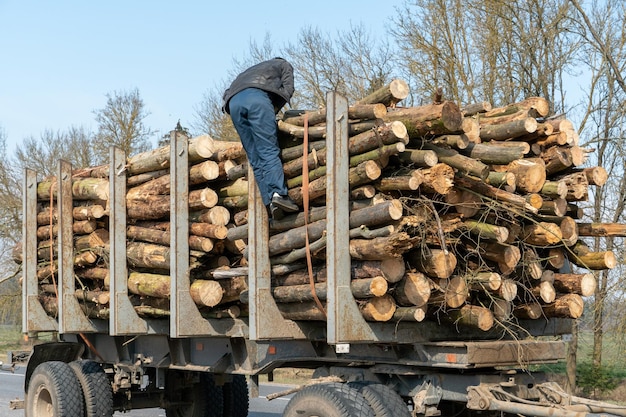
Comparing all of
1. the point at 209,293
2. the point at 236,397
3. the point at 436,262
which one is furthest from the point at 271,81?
the point at 236,397

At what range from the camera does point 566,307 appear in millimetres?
6770

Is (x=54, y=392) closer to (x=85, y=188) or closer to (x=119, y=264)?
(x=119, y=264)

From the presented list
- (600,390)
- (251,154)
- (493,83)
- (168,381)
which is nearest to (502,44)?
(493,83)

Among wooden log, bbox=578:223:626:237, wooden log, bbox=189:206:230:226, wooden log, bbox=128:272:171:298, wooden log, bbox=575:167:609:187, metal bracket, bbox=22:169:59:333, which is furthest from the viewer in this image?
metal bracket, bbox=22:169:59:333

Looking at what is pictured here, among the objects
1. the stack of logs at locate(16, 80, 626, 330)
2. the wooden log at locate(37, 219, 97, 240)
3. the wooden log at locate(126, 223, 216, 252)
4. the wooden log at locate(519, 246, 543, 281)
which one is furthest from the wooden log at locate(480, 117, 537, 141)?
the wooden log at locate(37, 219, 97, 240)

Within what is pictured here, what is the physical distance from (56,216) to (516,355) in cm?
548

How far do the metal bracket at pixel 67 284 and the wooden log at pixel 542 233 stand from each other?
4.80 m

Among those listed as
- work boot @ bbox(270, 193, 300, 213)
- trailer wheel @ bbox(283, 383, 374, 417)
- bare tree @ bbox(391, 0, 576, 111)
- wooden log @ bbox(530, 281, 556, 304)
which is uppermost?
bare tree @ bbox(391, 0, 576, 111)

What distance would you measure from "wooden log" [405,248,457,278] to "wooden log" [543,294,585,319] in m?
1.29

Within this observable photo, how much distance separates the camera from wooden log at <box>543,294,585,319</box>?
22.2 ft

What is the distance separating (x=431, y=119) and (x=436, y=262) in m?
0.95

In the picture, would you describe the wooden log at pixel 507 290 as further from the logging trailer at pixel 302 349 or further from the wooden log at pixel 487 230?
the wooden log at pixel 487 230

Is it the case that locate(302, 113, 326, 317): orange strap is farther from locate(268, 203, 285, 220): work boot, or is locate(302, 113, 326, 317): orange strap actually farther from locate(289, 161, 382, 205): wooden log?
locate(268, 203, 285, 220): work boot

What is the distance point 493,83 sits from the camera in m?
19.1
